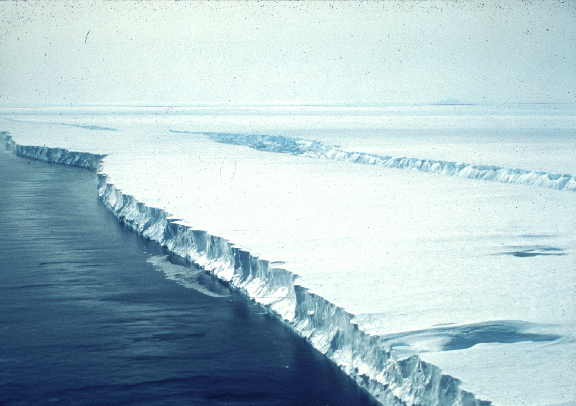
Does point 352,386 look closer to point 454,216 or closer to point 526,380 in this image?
point 526,380

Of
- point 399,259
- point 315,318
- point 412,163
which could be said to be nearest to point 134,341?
point 315,318

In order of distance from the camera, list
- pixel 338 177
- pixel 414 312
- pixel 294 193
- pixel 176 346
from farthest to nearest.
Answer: pixel 338 177 → pixel 294 193 → pixel 176 346 → pixel 414 312

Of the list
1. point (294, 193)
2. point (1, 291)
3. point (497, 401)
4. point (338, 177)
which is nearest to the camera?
point (497, 401)

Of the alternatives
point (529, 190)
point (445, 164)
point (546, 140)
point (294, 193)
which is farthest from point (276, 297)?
point (546, 140)

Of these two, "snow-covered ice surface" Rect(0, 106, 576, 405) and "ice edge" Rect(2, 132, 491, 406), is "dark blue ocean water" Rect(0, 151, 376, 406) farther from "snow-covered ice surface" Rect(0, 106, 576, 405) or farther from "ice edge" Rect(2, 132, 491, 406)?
"snow-covered ice surface" Rect(0, 106, 576, 405)

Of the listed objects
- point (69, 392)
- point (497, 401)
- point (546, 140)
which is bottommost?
point (69, 392)

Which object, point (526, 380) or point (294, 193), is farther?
point (294, 193)

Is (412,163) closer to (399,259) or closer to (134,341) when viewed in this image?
(399,259)

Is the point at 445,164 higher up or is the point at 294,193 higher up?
the point at 445,164
